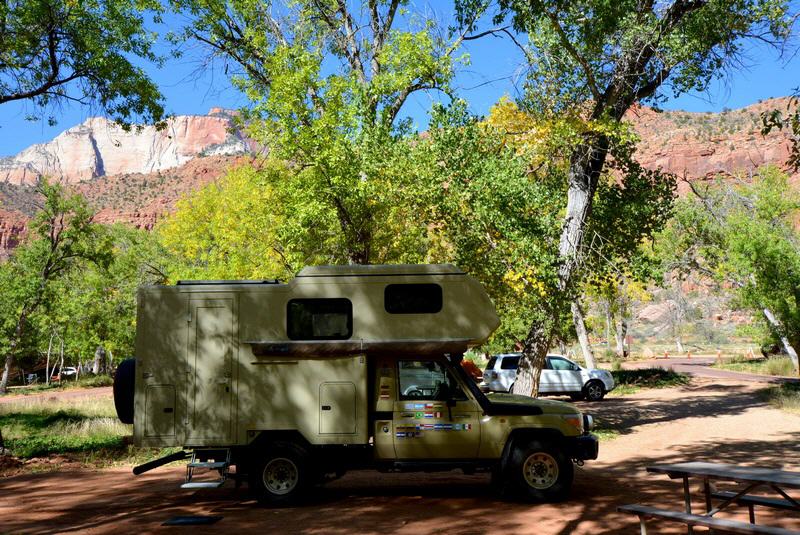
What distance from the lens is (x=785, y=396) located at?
21203 millimetres

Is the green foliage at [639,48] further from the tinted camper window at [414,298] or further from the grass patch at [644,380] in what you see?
the grass patch at [644,380]

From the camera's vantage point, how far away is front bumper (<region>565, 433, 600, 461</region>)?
8.58 meters

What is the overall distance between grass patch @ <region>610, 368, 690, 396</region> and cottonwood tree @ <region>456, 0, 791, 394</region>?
1293 centimetres

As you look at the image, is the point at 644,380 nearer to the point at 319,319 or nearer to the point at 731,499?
the point at 319,319

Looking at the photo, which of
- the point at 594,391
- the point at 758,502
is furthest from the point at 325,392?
the point at 594,391

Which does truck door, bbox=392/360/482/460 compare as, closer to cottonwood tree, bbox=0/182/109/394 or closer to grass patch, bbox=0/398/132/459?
grass patch, bbox=0/398/132/459

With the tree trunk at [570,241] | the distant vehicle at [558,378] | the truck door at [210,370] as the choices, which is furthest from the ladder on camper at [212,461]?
the distant vehicle at [558,378]

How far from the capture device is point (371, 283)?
8656 mm

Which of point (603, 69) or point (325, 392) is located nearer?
point (325, 392)

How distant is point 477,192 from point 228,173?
26175 millimetres

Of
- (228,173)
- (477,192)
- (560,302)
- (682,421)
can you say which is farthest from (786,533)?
(228,173)

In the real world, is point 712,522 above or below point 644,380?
below

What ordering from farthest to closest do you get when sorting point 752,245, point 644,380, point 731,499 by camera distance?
point 644,380, point 752,245, point 731,499

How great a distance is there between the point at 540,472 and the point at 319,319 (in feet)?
11.6
